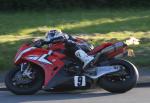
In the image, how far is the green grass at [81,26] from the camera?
646 inches

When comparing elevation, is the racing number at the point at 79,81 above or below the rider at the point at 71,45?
below

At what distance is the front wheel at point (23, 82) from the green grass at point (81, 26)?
2756 mm

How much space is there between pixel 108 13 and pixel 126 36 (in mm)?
7072

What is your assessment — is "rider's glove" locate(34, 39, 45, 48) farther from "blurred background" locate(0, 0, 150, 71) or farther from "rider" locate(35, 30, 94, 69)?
"blurred background" locate(0, 0, 150, 71)

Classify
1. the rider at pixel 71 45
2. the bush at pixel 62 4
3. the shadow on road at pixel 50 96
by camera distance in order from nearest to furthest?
the shadow on road at pixel 50 96
the rider at pixel 71 45
the bush at pixel 62 4

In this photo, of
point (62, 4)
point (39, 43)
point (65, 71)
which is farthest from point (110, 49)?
point (62, 4)

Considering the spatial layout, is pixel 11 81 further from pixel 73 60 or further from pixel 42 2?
pixel 42 2

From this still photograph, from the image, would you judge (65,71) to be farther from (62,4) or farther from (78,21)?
(62,4)

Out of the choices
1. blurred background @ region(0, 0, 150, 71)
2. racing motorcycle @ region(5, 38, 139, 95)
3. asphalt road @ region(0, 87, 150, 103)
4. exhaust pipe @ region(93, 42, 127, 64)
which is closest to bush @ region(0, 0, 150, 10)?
blurred background @ region(0, 0, 150, 71)

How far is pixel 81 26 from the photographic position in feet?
70.6

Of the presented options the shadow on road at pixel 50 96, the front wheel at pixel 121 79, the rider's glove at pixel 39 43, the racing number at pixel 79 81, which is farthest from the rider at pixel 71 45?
the shadow on road at pixel 50 96

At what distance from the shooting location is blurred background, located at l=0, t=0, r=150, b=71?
17.0 m

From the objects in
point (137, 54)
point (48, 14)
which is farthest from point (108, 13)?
point (137, 54)

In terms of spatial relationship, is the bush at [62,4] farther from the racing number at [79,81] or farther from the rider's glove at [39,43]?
the racing number at [79,81]
